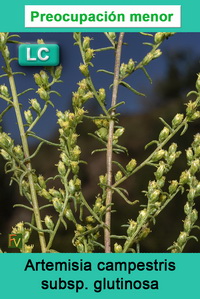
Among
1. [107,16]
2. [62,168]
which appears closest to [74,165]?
[62,168]

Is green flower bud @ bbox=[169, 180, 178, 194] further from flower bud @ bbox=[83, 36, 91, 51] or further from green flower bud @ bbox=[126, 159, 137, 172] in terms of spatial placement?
flower bud @ bbox=[83, 36, 91, 51]

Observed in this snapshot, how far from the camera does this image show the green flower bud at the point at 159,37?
1971mm

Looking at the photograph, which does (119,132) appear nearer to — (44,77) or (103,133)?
(103,133)

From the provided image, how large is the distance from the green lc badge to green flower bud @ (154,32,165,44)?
1.12 feet

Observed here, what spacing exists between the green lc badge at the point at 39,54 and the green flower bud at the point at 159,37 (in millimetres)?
340

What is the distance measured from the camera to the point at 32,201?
6.43 feet

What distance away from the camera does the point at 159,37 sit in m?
1.98

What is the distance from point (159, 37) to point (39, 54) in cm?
42

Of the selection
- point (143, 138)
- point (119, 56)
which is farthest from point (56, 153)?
point (119, 56)

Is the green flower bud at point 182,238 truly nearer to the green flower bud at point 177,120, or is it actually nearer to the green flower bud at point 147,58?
the green flower bud at point 177,120

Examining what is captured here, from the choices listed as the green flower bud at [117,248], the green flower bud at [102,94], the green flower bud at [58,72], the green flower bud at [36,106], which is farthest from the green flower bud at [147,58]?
the green flower bud at [117,248]

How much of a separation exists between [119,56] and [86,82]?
0.49 feet
